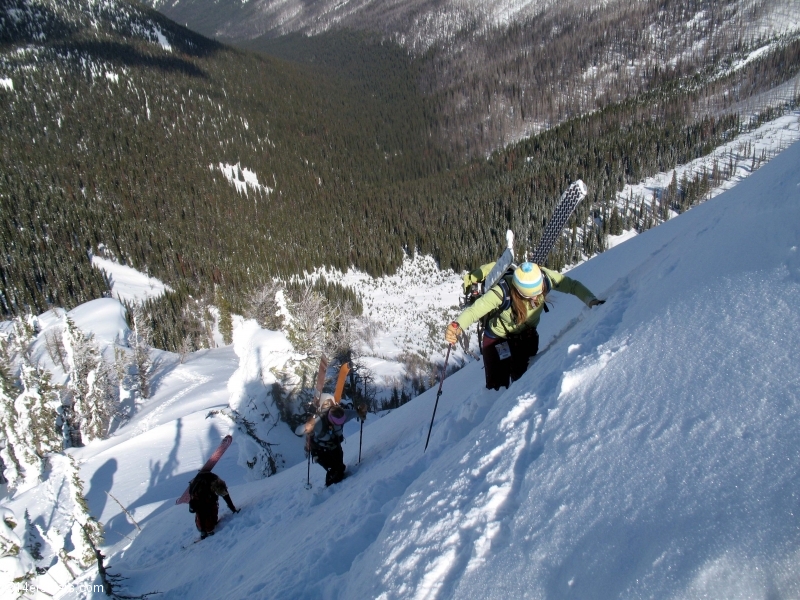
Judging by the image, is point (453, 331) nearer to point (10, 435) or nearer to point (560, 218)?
point (560, 218)

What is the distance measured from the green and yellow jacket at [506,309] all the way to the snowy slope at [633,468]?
0.42m

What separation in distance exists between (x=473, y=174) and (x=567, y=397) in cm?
9553

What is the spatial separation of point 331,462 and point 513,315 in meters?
4.18

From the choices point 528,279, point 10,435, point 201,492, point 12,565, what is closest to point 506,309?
point 528,279

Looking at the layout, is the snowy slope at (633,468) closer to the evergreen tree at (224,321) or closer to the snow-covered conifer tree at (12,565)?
the snow-covered conifer tree at (12,565)

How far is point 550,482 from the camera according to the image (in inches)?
125

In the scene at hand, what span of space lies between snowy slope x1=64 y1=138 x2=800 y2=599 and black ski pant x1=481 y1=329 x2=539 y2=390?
297 mm

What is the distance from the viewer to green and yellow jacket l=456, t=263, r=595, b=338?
5441 mm

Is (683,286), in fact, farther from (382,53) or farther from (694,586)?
(382,53)

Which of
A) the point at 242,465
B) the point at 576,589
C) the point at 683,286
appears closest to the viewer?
the point at 576,589

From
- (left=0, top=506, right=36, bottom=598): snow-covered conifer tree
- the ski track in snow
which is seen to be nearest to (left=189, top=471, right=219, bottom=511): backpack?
(left=0, top=506, right=36, bottom=598): snow-covered conifer tree

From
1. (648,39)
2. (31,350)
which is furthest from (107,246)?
(648,39)

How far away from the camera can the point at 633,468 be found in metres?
2.79

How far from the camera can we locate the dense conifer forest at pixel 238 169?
Answer: 189 feet
